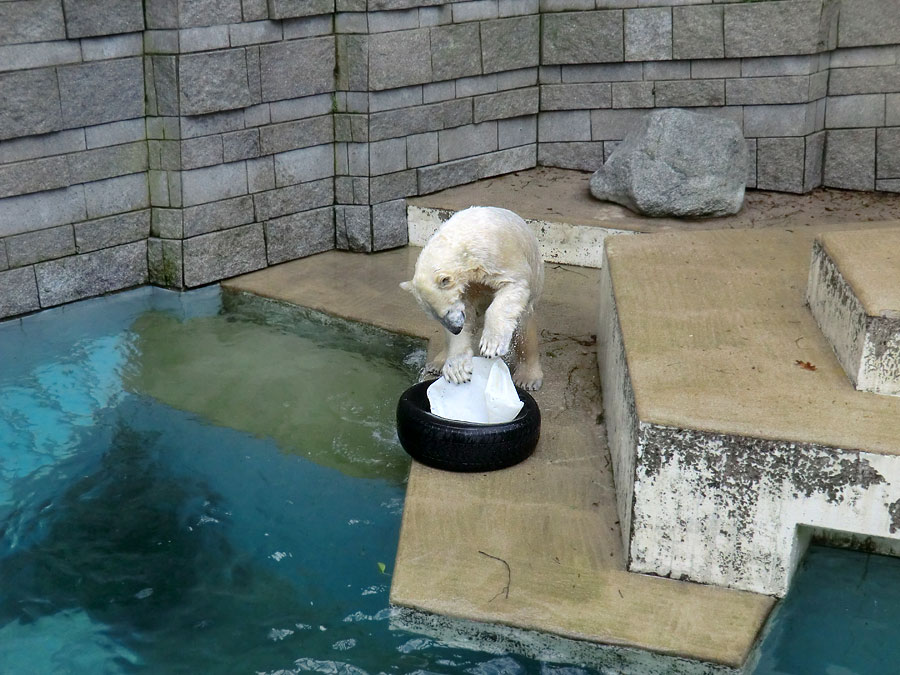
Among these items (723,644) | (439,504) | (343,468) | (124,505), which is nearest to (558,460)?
(439,504)

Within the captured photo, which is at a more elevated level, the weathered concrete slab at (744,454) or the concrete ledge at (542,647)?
the weathered concrete slab at (744,454)

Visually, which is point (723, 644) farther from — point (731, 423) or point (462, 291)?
point (462, 291)

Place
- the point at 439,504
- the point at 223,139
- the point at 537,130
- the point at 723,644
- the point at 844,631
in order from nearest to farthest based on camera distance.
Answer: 1. the point at 723,644
2. the point at 844,631
3. the point at 439,504
4. the point at 223,139
5. the point at 537,130

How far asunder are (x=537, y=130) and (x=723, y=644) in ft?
19.2

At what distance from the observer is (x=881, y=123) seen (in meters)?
7.76

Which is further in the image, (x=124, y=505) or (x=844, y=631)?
(x=124, y=505)

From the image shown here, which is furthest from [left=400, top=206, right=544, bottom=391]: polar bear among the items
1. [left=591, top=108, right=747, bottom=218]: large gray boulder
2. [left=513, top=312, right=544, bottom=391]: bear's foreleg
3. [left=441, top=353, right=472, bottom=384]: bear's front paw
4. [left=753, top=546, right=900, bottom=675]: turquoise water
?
[left=591, top=108, right=747, bottom=218]: large gray boulder

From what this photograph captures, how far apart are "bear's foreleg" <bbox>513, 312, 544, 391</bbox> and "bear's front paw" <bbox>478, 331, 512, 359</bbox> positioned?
0.62 meters

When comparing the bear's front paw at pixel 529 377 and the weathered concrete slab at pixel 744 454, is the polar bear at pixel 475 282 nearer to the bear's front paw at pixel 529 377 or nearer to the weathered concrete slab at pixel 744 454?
the bear's front paw at pixel 529 377

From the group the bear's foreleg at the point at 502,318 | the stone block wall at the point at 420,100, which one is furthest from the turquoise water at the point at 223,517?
the stone block wall at the point at 420,100

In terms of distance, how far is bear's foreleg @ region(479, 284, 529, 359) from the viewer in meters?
4.56

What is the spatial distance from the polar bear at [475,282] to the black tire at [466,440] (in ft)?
0.91

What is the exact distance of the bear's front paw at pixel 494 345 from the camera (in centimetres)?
454

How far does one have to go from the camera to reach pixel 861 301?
393 cm
